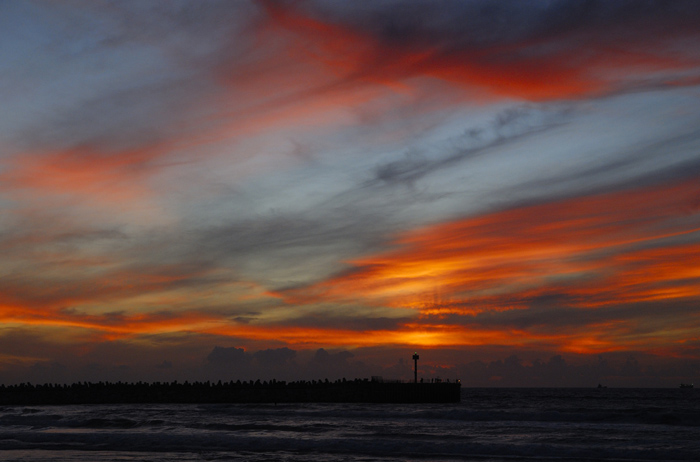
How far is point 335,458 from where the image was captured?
32.1 m

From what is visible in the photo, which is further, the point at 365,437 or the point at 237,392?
the point at 237,392

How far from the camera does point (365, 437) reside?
134 ft

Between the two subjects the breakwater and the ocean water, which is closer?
the ocean water

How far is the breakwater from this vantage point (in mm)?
81125

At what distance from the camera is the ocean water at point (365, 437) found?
33875 mm

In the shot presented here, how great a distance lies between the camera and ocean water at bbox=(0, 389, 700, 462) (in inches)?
1334

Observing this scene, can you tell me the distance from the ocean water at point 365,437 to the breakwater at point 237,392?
20978 millimetres

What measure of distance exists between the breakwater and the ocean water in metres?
21.0

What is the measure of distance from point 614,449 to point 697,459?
437 centimetres

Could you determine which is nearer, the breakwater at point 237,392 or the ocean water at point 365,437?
the ocean water at point 365,437

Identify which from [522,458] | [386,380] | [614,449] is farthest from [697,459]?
[386,380]

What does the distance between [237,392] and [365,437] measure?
159ft

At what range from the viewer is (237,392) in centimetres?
8581

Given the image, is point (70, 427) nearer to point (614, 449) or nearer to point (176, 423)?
point (176, 423)
